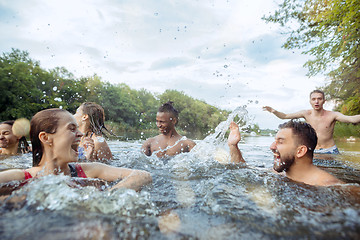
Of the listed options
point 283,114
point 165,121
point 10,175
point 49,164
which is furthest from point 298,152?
point 283,114

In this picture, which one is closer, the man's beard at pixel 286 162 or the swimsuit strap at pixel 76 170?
the swimsuit strap at pixel 76 170

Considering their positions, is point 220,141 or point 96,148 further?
point 220,141

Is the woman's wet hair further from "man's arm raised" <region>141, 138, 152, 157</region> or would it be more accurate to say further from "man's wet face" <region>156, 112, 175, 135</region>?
"man's arm raised" <region>141, 138, 152, 157</region>

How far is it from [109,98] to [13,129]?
58505 millimetres

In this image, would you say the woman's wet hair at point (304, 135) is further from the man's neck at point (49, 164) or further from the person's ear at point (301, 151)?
the man's neck at point (49, 164)

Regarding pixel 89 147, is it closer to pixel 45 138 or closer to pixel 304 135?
pixel 45 138

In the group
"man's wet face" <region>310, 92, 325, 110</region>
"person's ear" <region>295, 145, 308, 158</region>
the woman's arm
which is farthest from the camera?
"man's wet face" <region>310, 92, 325, 110</region>

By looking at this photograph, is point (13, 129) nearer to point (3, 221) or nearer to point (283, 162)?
point (3, 221)

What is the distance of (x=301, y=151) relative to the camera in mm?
3365

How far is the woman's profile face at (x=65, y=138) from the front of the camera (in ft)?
8.33

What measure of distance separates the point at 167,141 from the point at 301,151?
347 centimetres

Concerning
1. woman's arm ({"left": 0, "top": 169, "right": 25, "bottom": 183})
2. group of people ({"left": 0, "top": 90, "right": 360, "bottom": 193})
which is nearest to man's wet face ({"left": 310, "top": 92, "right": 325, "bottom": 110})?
group of people ({"left": 0, "top": 90, "right": 360, "bottom": 193})

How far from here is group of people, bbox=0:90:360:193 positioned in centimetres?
253

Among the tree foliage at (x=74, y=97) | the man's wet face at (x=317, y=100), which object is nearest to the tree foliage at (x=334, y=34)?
the man's wet face at (x=317, y=100)
